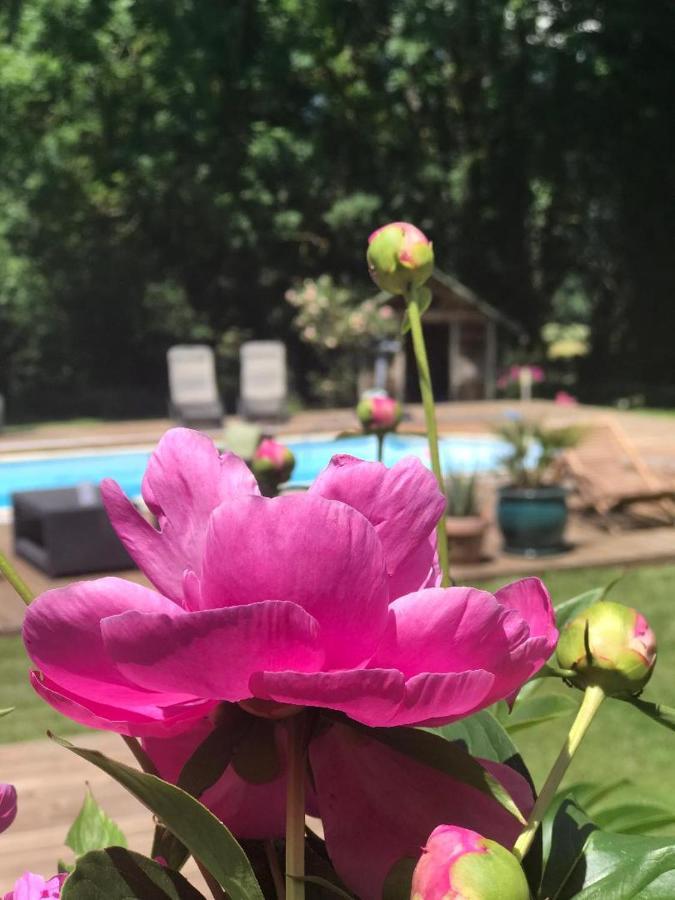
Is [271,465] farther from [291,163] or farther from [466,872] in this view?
[291,163]

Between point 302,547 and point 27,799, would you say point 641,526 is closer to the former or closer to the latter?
point 27,799

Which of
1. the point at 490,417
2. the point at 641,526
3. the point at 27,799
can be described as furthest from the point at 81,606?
the point at 490,417

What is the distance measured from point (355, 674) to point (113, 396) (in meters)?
22.3

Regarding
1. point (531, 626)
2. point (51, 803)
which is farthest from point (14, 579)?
point (51, 803)

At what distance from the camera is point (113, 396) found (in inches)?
871

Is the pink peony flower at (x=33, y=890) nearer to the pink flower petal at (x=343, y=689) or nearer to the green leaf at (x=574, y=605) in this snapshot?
the pink flower petal at (x=343, y=689)

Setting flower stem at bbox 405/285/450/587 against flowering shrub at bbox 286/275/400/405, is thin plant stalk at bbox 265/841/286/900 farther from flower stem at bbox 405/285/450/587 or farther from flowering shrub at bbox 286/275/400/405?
flowering shrub at bbox 286/275/400/405

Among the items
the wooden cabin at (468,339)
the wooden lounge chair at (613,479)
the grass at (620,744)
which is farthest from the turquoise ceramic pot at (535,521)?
the wooden cabin at (468,339)

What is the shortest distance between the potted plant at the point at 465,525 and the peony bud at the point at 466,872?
20.8 ft

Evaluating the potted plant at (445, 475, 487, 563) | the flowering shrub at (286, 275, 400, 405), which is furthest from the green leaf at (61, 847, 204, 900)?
the flowering shrub at (286, 275, 400, 405)

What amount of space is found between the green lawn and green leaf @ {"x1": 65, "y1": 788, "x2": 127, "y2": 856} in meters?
2.79

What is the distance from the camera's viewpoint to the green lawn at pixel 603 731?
3.88 meters

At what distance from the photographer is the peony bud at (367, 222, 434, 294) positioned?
1.72 ft

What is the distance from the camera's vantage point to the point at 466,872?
0.96ft
